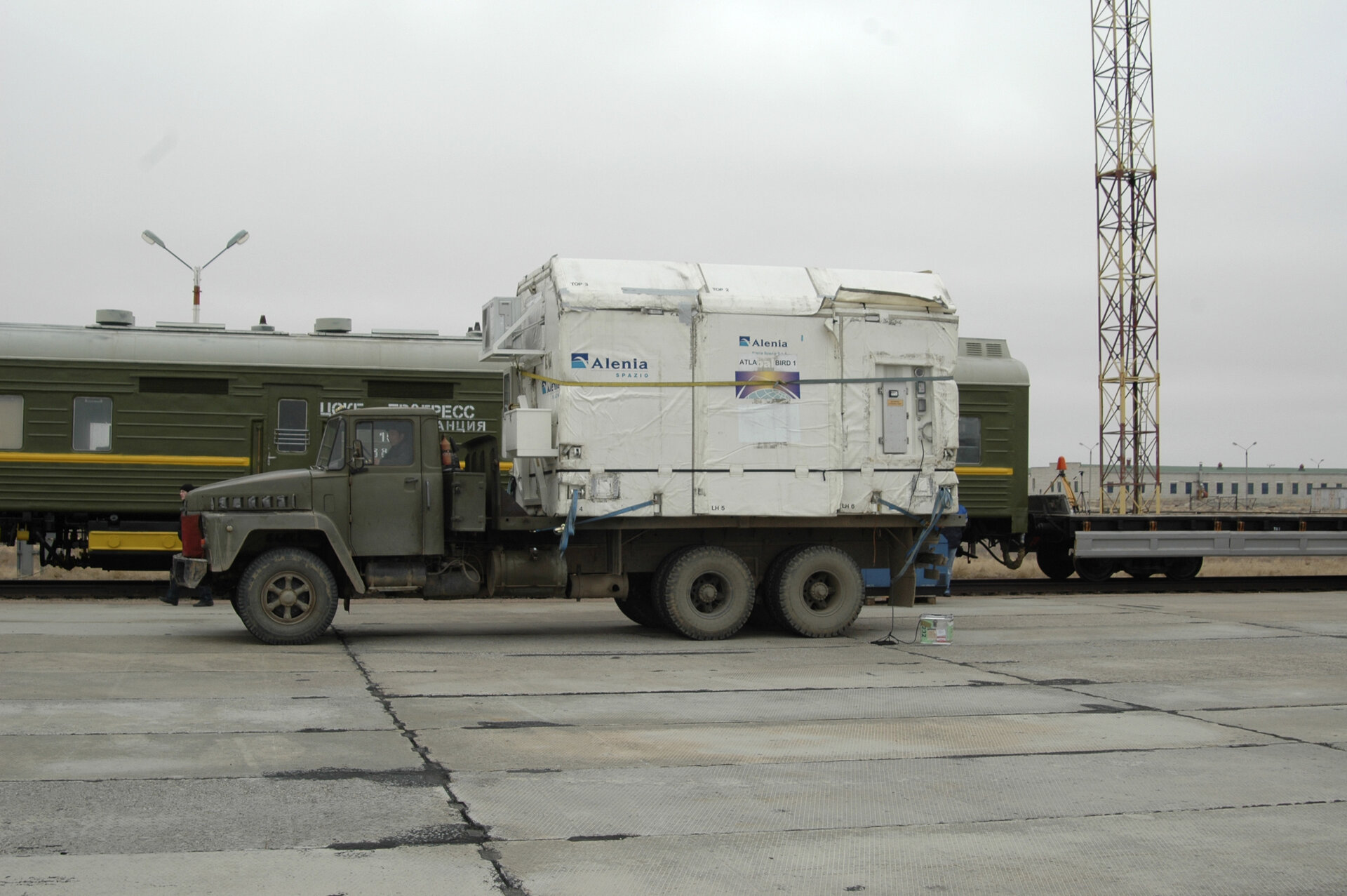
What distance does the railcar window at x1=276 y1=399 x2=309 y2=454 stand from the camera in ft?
58.5

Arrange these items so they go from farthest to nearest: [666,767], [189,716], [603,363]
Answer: [603,363] → [189,716] → [666,767]

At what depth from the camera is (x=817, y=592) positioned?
13.6 meters

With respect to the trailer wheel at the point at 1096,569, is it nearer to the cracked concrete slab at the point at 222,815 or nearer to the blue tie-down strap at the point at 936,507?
the blue tie-down strap at the point at 936,507

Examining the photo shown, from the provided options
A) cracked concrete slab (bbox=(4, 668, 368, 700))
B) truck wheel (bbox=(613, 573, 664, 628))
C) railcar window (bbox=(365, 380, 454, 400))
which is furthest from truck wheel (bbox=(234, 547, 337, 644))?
railcar window (bbox=(365, 380, 454, 400))

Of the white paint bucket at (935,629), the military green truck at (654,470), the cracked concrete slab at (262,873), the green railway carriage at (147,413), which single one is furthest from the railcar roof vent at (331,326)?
the cracked concrete slab at (262,873)

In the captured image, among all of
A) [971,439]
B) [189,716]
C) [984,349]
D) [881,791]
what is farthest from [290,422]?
[881,791]

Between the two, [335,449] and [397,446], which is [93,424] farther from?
[397,446]

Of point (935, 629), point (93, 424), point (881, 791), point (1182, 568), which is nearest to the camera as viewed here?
point (881, 791)

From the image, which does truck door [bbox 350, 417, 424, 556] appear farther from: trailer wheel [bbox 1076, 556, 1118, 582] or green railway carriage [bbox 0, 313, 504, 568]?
trailer wheel [bbox 1076, 556, 1118, 582]

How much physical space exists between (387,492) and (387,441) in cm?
52

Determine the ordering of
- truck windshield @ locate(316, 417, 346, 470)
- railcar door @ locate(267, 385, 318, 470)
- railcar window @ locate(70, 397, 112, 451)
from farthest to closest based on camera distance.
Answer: railcar door @ locate(267, 385, 318, 470) → railcar window @ locate(70, 397, 112, 451) → truck windshield @ locate(316, 417, 346, 470)

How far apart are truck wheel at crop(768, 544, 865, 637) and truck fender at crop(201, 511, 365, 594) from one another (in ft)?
14.3

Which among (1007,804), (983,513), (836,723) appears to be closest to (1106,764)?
(1007,804)

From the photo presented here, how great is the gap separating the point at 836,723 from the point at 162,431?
12180 millimetres
